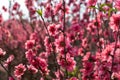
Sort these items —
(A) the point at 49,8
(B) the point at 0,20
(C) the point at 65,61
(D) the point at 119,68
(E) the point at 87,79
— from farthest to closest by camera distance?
(B) the point at 0,20 < (A) the point at 49,8 < (E) the point at 87,79 < (C) the point at 65,61 < (D) the point at 119,68

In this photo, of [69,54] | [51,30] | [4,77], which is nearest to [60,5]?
[51,30]

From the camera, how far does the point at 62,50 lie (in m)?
4.06

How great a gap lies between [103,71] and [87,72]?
491 millimetres

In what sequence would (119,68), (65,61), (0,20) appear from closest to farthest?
(119,68)
(65,61)
(0,20)

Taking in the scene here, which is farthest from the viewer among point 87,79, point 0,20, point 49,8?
point 0,20

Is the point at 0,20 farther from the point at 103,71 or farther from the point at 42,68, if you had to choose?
the point at 103,71

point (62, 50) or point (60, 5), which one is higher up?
point (60, 5)

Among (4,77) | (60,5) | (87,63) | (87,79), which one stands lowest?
(4,77)

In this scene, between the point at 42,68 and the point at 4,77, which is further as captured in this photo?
the point at 4,77

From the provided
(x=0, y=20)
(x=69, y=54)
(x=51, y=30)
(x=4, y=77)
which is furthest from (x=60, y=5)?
(x=4, y=77)

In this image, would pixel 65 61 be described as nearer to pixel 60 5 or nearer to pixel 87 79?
Answer: pixel 87 79

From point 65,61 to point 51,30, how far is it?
0.50 m

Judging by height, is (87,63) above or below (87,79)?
above

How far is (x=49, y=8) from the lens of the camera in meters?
5.09
